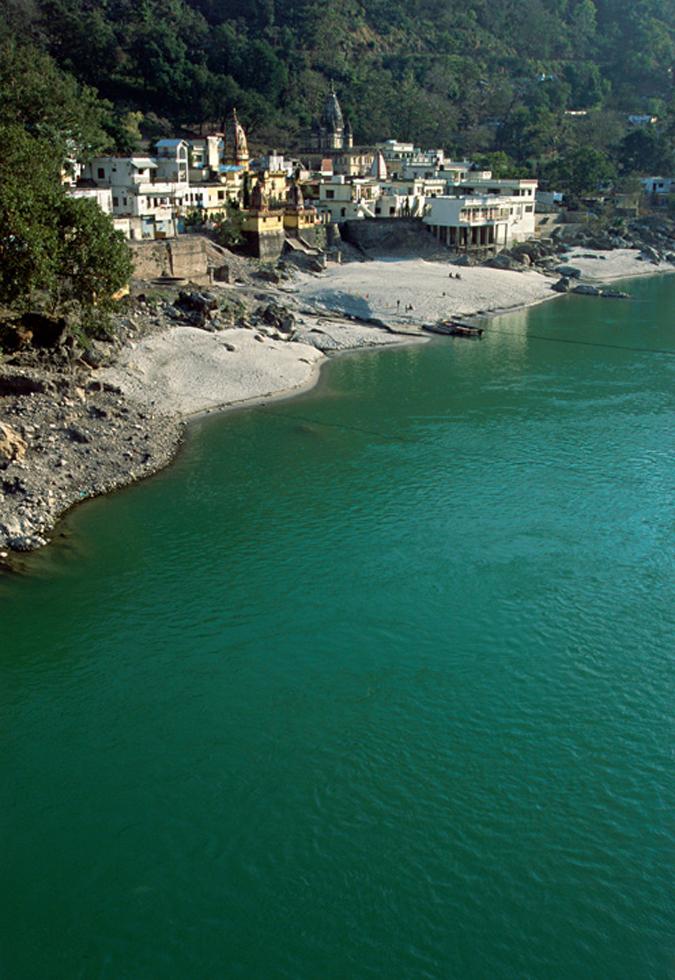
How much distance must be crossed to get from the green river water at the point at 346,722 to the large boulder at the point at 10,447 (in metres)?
2.05

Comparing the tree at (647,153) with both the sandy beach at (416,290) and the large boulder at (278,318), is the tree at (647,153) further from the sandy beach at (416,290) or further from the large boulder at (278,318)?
the large boulder at (278,318)

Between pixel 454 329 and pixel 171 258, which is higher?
pixel 171 258

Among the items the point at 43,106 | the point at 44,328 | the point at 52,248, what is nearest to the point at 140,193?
the point at 43,106

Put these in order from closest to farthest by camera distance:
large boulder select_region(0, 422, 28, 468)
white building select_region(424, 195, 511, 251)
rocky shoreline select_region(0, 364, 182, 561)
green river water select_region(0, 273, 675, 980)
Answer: green river water select_region(0, 273, 675, 980)
rocky shoreline select_region(0, 364, 182, 561)
large boulder select_region(0, 422, 28, 468)
white building select_region(424, 195, 511, 251)

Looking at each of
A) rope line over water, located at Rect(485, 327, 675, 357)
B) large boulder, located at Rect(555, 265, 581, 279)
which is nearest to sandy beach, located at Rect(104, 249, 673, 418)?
large boulder, located at Rect(555, 265, 581, 279)

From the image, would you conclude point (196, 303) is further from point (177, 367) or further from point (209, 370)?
point (177, 367)

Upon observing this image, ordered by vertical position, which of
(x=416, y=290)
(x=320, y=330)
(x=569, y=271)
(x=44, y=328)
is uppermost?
(x=569, y=271)

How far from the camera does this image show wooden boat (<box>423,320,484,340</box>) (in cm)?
4044

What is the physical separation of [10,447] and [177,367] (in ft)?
31.9

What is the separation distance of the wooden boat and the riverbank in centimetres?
84

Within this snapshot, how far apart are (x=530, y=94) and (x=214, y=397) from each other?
90060 millimetres

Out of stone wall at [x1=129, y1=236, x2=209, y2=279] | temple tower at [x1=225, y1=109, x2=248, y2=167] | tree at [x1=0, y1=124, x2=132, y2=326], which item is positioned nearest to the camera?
tree at [x1=0, y1=124, x2=132, y2=326]

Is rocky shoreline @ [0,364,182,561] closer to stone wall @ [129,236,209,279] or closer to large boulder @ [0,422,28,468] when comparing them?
large boulder @ [0,422,28,468]

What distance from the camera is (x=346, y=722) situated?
14617mm
